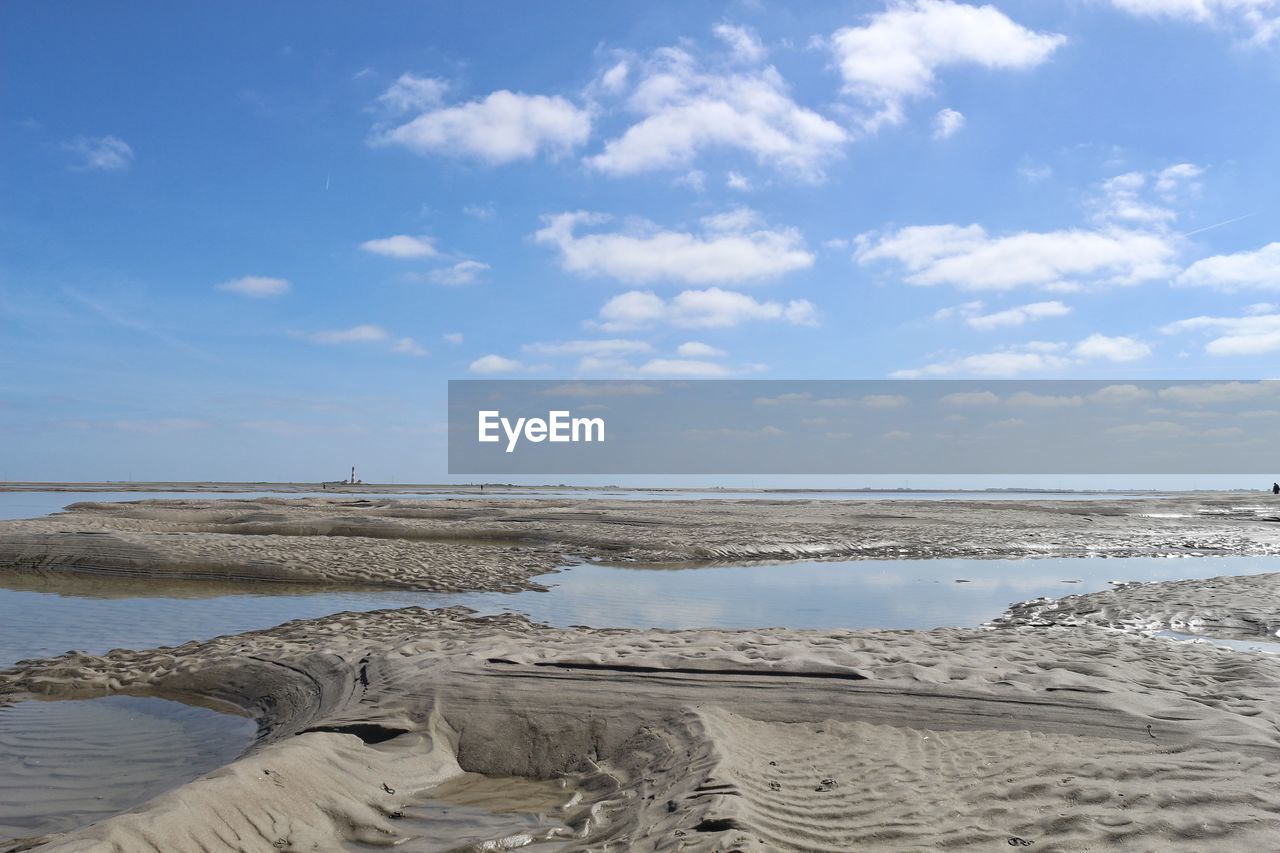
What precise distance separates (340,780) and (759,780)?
9.76 feet

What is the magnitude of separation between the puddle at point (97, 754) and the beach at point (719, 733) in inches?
14.8

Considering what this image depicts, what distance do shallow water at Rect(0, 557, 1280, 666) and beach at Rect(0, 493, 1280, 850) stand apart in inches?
57.4

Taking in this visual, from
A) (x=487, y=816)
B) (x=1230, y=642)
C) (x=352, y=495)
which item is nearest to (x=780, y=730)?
(x=487, y=816)

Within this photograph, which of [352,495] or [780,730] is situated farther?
[352,495]

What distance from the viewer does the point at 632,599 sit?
16297 millimetres

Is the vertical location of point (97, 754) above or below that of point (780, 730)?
below

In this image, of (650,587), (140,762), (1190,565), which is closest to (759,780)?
(140,762)

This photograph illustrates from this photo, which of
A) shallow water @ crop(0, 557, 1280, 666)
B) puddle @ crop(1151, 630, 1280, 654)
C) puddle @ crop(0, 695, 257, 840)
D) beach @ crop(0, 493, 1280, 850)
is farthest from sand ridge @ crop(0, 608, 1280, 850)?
shallow water @ crop(0, 557, 1280, 666)

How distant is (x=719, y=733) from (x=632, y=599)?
997 cm

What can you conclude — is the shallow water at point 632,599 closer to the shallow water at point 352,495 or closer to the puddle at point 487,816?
the puddle at point 487,816

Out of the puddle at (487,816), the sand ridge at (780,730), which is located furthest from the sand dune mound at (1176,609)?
the puddle at (487,816)

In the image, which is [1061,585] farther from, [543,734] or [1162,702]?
[543,734]

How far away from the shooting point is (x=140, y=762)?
704cm

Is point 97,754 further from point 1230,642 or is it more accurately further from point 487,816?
point 1230,642
